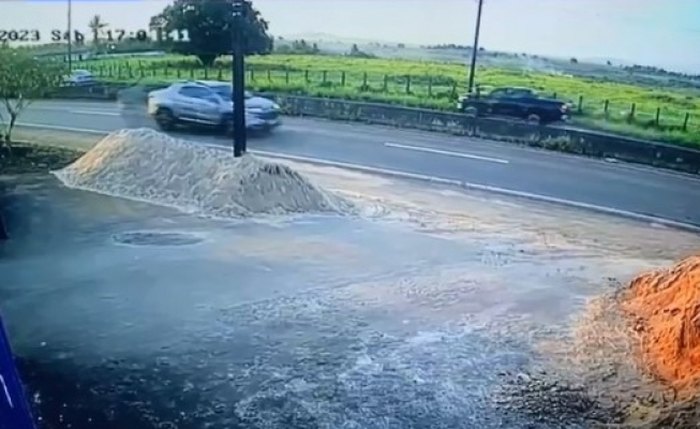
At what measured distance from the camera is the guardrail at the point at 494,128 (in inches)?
200

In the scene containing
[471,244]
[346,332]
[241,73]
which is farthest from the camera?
[241,73]

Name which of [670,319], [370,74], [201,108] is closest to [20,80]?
[201,108]

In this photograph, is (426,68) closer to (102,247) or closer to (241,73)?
(241,73)

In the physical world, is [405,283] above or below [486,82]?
below

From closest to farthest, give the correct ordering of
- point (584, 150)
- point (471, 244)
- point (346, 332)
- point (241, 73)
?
point (346, 332) < point (584, 150) < point (471, 244) < point (241, 73)

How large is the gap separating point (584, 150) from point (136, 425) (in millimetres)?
3186

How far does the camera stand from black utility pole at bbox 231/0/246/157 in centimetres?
594

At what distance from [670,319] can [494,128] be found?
69.1 inches

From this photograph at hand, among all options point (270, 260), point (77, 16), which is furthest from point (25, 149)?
point (270, 260)

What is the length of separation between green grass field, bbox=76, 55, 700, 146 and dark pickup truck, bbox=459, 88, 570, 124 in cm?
5

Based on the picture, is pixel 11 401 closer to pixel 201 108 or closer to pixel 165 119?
pixel 201 108

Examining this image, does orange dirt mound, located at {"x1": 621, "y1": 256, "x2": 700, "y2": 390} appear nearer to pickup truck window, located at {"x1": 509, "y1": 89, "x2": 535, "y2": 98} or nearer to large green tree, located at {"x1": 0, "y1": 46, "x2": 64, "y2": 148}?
pickup truck window, located at {"x1": 509, "y1": 89, "x2": 535, "y2": 98}

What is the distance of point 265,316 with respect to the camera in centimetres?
464

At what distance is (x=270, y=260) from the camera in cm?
548
